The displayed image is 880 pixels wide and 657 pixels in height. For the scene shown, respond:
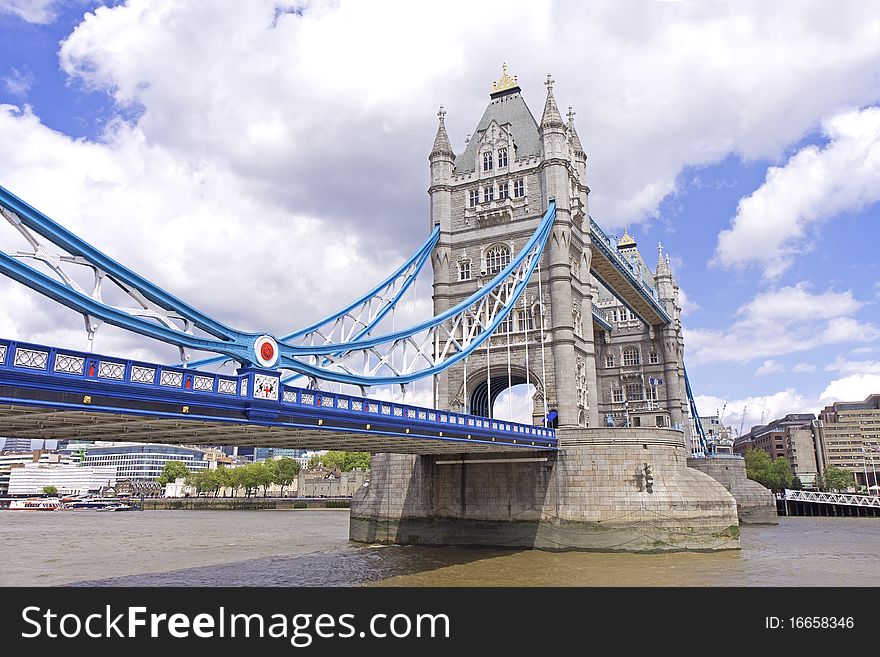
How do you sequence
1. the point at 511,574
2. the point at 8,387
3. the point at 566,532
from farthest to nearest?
the point at 566,532 < the point at 511,574 < the point at 8,387

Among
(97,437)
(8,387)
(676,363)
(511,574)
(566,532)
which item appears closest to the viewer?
(8,387)

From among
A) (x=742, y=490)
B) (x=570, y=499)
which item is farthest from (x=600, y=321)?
(x=570, y=499)

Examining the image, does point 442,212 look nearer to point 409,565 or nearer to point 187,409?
point 409,565

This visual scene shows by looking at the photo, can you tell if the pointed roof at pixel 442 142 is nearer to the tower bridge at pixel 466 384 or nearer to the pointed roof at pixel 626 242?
the tower bridge at pixel 466 384

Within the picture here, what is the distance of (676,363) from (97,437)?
55007 millimetres

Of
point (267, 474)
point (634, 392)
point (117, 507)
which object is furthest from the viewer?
point (267, 474)

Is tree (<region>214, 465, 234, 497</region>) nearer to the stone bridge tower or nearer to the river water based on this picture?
the river water

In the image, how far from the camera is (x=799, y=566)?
26359 mm

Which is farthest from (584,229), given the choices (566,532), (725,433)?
(725,433)

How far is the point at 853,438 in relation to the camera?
118 meters

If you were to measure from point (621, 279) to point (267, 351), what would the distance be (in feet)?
132

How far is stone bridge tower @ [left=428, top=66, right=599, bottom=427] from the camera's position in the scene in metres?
38.2
